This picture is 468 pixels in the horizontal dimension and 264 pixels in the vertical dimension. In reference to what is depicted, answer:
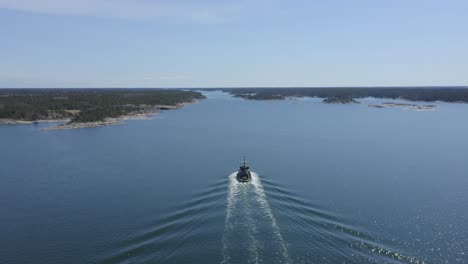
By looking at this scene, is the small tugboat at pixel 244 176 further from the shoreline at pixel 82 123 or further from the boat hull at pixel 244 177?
the shoreline at pixel 82 123

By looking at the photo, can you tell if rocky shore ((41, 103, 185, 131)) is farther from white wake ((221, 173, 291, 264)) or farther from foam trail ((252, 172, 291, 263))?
white wake ((221, 173, 291, 264))

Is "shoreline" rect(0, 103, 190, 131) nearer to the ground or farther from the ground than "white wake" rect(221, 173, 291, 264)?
farther from the ground

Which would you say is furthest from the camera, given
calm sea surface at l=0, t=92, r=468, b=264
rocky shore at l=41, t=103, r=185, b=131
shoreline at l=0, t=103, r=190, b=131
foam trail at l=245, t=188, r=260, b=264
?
shoreline at l=0, t=103, r=190, b=131

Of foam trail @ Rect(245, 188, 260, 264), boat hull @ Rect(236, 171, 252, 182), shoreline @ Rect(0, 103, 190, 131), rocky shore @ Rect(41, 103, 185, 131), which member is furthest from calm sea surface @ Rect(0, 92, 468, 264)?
A: shoreline @ Rect(0, 103, 190, 131)

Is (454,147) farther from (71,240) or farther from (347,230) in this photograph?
(71,240)

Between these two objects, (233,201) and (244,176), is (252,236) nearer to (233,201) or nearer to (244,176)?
(233,201)

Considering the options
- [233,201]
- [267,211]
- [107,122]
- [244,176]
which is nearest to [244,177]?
[244,176]
